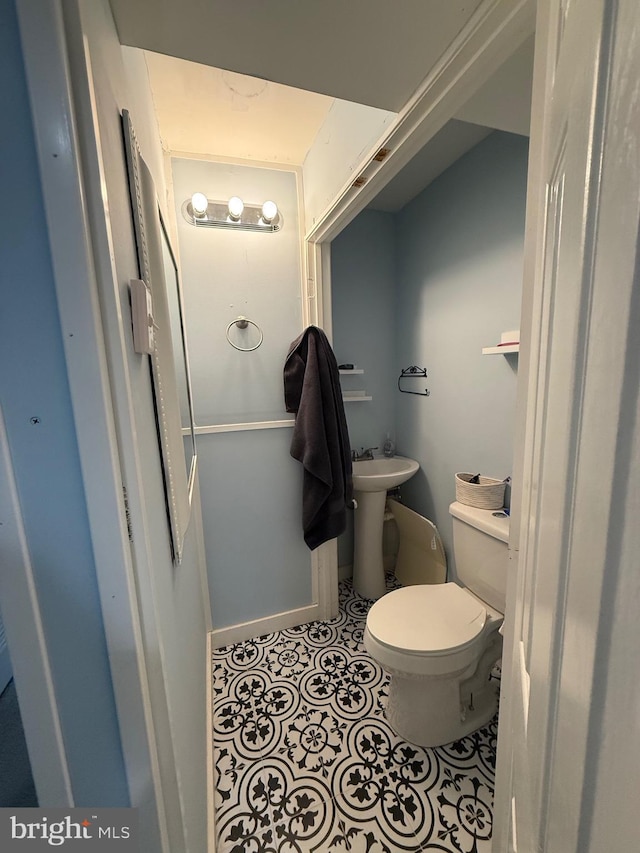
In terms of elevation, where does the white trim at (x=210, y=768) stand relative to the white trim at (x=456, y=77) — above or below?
below

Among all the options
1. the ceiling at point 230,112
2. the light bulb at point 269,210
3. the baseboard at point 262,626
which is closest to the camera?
the ceiling at point 230,112

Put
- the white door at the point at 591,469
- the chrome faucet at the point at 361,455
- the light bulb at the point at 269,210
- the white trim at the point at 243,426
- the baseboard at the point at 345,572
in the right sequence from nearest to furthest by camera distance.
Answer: the white door at the point at 591,469 < the light bulb at the point at 269,210 < the white trim at the point at 243,426 < the chrome faucet at the point at 361,455 < the baseboard at the point at 345,572

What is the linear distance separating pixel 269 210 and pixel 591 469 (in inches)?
67.2

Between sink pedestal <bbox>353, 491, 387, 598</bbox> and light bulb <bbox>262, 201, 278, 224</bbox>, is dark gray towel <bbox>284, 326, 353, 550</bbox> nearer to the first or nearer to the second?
sink pedestal <bbox>353, 491, 387, 598</bbox>

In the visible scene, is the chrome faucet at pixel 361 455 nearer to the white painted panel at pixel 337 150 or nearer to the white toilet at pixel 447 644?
the white toilet at pixel 447 644

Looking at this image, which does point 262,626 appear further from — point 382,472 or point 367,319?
point 367,319

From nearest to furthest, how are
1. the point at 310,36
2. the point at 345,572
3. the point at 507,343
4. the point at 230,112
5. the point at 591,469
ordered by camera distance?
the point at 591,469 → the point at 310,36 → the point at 230,112 → the point at 507,343 → the point at 345,572

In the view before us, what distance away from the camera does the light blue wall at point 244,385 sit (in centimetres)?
156

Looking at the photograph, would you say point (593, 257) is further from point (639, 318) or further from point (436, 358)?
point (436, 358)

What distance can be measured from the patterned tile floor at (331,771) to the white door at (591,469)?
3.15 feet

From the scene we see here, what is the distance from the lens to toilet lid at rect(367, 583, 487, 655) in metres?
1.18

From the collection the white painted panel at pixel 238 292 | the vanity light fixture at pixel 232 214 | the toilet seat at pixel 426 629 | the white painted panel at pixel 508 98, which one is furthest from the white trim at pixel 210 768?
the white painted panel at pixel 508 98

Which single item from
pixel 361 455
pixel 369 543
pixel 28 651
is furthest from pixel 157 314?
pixel 369 543

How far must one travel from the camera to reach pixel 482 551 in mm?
1403
